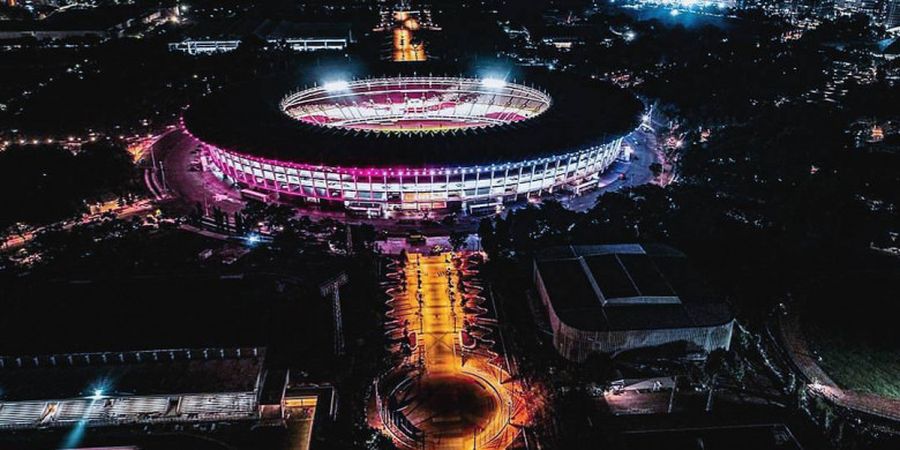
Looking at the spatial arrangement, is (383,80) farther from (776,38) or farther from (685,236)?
(776,38)

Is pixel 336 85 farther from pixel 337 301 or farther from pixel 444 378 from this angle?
pixel 444 378

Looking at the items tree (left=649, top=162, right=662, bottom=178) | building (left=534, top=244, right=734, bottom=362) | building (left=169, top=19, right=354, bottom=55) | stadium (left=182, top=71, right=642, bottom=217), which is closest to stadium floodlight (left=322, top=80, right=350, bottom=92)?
stadium (left=182, top=71, right=642, bottom=217)

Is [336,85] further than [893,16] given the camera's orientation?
No

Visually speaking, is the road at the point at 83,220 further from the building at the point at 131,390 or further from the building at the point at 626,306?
the building at the point at 626,306

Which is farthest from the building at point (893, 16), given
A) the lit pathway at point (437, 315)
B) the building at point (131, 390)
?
the building at point (131, 390)

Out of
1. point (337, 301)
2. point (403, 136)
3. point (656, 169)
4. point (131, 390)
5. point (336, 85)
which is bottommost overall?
point (337, 301)

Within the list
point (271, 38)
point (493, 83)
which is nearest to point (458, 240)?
point (493, 83)
